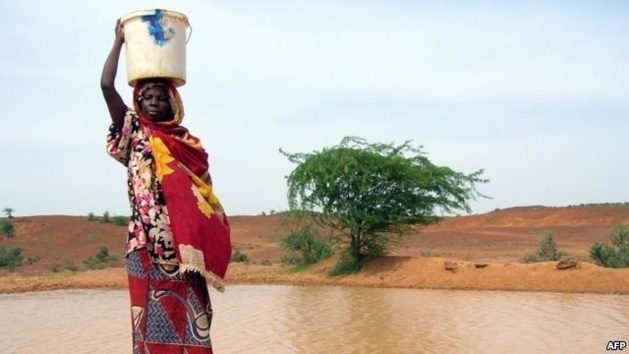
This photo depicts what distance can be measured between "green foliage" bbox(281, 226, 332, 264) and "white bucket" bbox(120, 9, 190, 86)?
712 inches

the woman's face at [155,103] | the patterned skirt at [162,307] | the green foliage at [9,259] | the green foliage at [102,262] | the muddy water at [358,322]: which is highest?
the woman's face at [155,103]

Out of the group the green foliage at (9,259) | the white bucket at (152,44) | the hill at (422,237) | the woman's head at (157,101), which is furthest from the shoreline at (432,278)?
the white bucket at (152,44)

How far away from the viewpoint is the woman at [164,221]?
9.20 feet

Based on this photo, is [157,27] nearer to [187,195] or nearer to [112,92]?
[112,92]

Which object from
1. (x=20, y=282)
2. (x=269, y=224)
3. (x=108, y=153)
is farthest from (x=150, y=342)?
(x=269, y=224)

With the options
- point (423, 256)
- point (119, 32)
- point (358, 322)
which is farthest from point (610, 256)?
point (119, 32)

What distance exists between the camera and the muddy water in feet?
28.5

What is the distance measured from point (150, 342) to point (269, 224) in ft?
182

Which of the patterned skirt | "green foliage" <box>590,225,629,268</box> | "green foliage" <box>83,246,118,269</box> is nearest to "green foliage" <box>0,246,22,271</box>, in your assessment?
"green foliage" <box>83,246,118,269</box>

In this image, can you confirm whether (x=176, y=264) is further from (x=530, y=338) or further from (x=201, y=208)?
(x=530, y=338)

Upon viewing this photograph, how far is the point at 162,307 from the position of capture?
287 centimetres

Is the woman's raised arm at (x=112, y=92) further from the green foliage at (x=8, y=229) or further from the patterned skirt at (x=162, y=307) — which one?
the green foliage at (x=8, y=229)

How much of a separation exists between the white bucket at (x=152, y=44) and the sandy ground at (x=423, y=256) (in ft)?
44.0

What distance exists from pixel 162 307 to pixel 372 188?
15.9 meters
